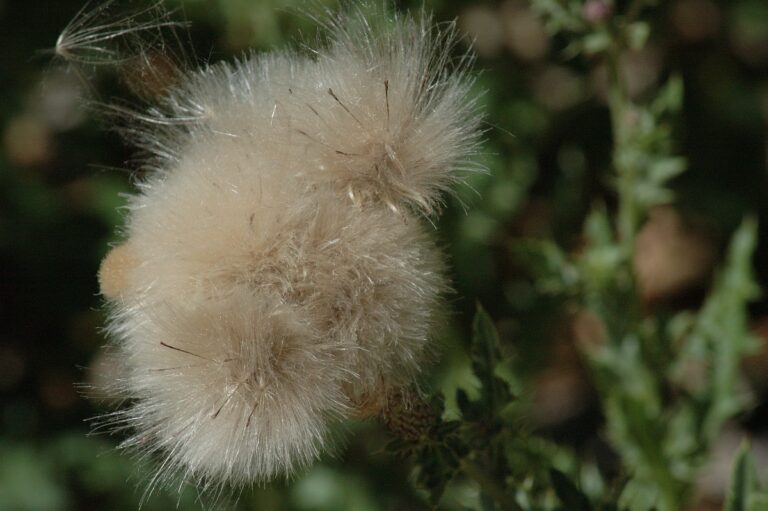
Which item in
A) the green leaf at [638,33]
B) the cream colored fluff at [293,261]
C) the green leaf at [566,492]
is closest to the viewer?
the cream colored fluff at [293,261]

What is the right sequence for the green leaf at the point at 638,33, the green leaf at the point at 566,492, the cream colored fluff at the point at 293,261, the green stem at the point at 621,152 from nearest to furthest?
the cream colored fluff at the point at 293,261 < the green leaf at the point at 566,492 < the green leaf at the point at 638,33 < the green stem at the point at 621,152

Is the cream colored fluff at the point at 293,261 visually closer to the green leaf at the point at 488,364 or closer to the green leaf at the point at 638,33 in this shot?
the green leaf at the point at 488,364

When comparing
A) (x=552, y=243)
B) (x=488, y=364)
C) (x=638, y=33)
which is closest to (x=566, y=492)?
(x=488, y=364)

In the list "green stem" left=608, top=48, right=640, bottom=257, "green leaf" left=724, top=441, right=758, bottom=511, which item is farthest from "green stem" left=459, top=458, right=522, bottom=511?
"green stem" left=608, top=48, right=640, bottom=257

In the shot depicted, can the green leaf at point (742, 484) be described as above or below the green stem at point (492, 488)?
below

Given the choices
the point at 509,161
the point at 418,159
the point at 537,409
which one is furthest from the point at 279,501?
the point at 418,159

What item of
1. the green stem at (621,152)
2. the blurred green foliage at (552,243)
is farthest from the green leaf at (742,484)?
the green stem at (621,152)

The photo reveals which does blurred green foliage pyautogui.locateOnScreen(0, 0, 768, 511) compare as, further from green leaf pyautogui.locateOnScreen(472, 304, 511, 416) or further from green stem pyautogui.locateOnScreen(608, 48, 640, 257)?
green leaf pyautogui.locateOnScreen(472, 304, 511, 416)
